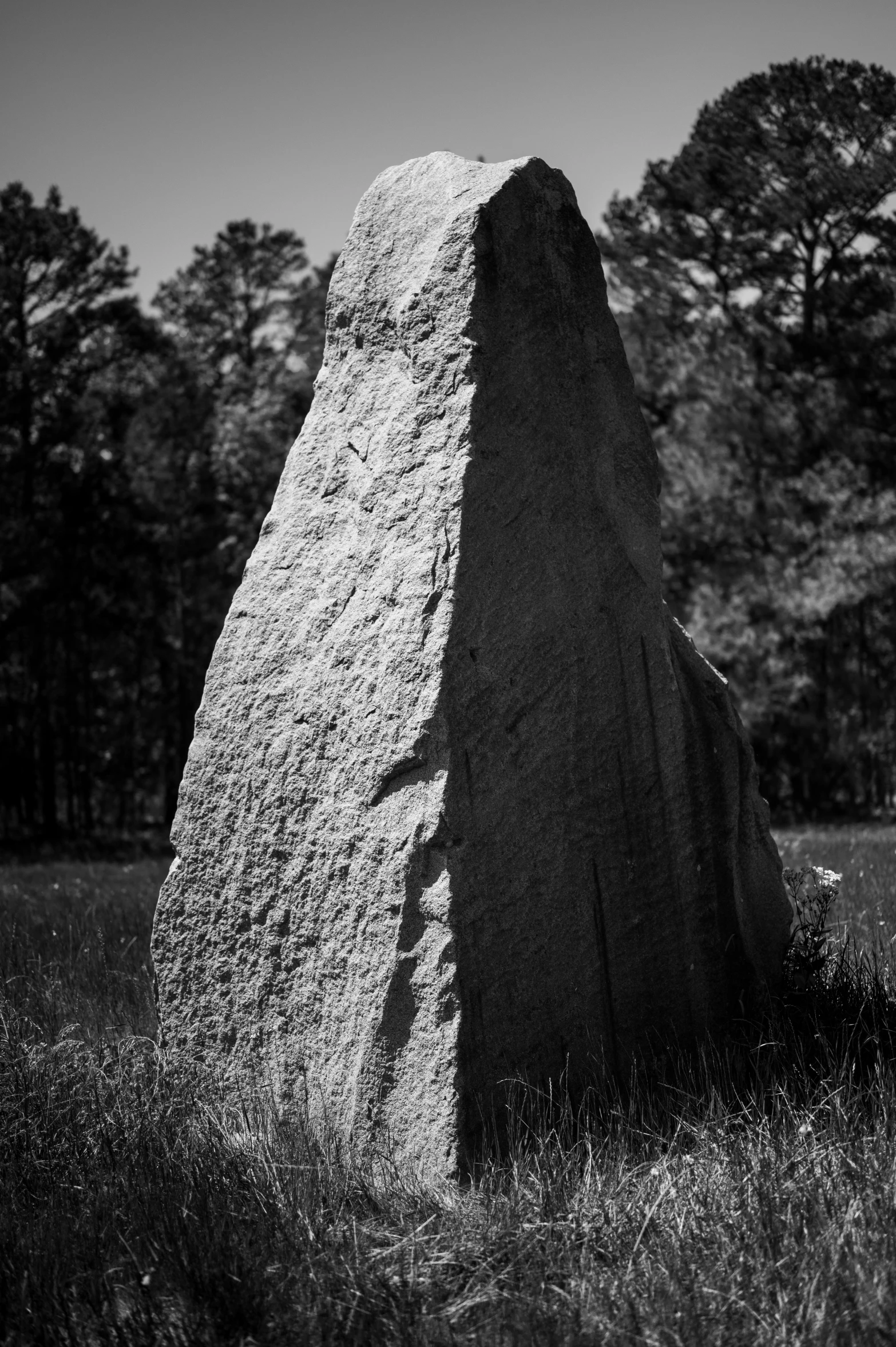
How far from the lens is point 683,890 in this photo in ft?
11.5

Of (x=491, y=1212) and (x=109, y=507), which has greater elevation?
(x=109, y=507)

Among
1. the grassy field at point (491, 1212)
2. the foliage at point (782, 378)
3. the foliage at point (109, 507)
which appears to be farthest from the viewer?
the foliage at point (109, 507)

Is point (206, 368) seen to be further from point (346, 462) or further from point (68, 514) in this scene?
point (346, 462)

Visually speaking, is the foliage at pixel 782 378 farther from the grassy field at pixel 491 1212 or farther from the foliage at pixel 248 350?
the grassy field at pixel 491 1212

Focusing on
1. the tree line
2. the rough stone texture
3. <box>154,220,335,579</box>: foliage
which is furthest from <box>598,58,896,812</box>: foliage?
the rough stone texture

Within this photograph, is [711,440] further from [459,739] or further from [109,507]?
[459,739]

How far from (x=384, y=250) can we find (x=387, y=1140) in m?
2.62

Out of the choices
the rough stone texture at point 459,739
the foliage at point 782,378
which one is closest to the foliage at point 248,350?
the foliage at point 782,378

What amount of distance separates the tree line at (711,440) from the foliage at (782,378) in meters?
0.04

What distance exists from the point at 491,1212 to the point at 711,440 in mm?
16456

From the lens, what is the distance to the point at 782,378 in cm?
1797

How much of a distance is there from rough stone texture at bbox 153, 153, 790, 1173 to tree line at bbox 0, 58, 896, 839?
13.8 m

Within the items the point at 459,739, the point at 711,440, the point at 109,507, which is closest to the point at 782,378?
the point at 711,440

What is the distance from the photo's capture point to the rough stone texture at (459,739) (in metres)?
3.12
